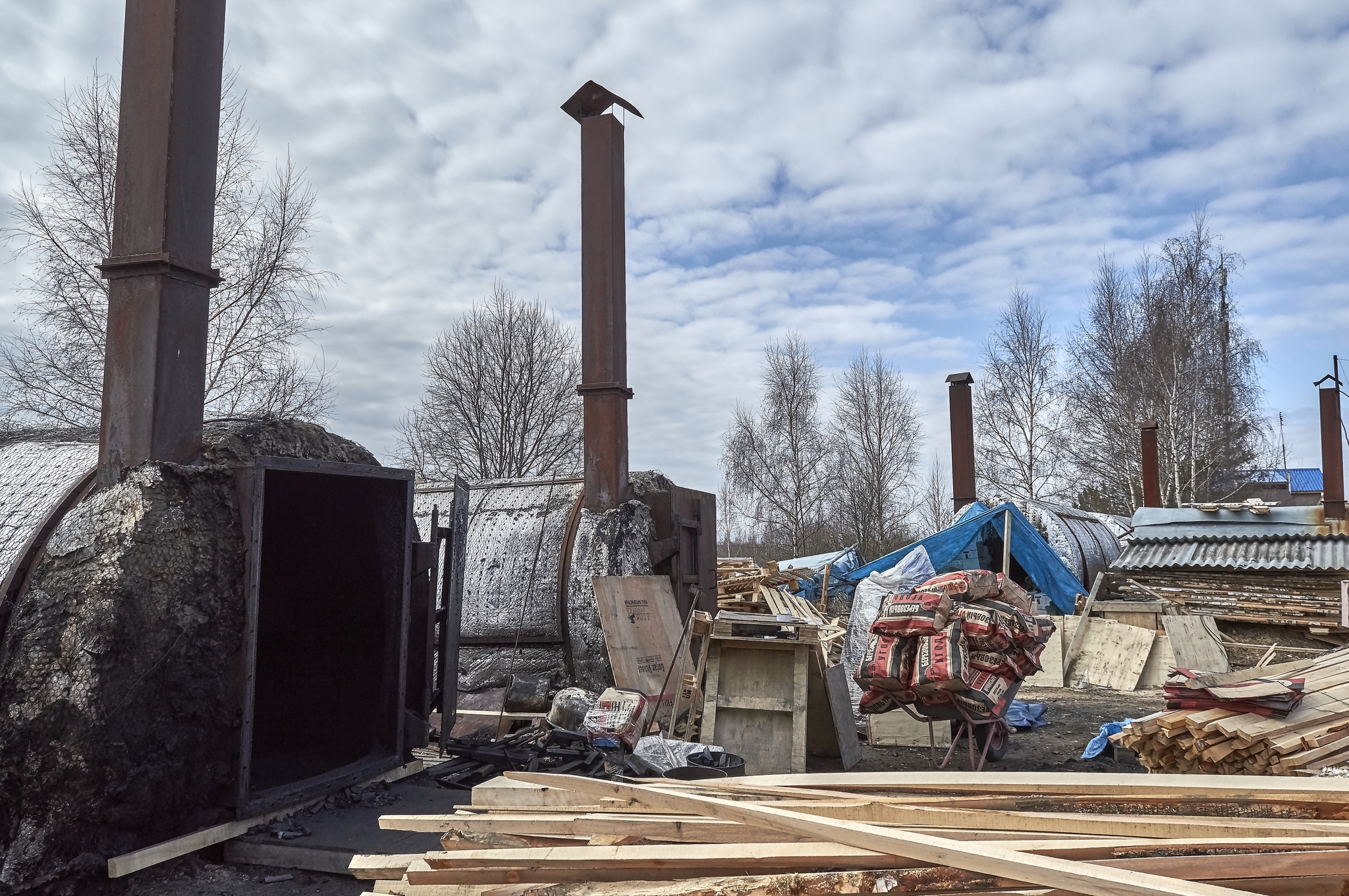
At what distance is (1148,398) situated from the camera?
2608cm

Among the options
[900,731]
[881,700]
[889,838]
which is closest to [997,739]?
[881,700]

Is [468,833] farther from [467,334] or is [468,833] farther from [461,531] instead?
[467,334]

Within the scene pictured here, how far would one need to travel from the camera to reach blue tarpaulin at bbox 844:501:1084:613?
15250 millimetres

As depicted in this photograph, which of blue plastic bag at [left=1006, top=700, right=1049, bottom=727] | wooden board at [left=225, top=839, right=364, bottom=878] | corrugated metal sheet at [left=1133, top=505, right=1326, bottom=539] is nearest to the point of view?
wooden board at [left=225, top=839, right=364, bottom=878]

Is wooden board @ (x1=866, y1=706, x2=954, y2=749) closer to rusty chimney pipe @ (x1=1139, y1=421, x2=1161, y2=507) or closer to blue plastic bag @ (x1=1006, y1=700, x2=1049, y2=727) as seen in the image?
blue plastic bag @ (x1=1006, y1=700, x2=1049, y2=727)

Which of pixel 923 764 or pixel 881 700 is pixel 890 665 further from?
pixel 923 764

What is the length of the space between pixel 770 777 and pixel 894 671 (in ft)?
8.87

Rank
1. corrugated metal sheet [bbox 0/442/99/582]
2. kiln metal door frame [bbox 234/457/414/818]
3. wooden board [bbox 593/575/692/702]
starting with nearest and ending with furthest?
corrugated metal sheet [bbox 0/442/99/582] < kiln metal door frame [bbox 234/457/414/818] < wooden board [bbox 593/575/692/702]

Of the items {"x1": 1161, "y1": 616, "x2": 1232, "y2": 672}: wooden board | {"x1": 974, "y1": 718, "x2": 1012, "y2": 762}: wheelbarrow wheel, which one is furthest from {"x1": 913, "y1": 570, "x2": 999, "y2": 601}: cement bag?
{"x1": 1161, "y1": 616, "x2": 1232, "y2": 672}: wooden board

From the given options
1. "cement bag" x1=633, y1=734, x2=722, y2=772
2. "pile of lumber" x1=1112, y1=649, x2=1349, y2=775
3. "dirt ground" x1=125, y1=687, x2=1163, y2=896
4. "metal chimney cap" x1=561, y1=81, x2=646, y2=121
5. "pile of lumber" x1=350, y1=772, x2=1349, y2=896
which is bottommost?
"dirt ground" x1=125, y1=687, x2=1163, y2=896

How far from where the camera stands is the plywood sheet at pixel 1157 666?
12.1 meters

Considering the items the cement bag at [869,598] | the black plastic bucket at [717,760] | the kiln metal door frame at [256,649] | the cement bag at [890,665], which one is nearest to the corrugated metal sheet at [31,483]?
the kiln metal door frame at [256,649]

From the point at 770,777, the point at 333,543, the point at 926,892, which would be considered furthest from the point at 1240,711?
the point at 333,543

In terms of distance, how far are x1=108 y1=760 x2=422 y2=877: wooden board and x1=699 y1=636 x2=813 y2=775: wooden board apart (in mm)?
2980
